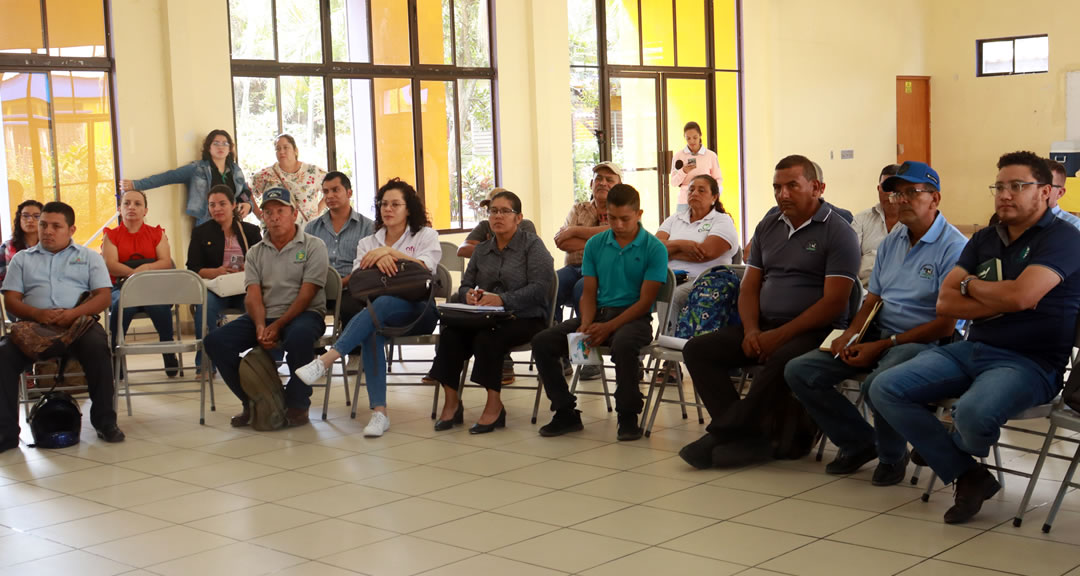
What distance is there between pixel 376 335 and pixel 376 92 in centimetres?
531

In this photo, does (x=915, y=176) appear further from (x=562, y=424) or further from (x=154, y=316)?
(x=154, y=316)

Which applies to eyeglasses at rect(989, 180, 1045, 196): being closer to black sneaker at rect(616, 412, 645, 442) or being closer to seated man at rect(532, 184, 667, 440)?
seated man at rect(532, 184, 667, 440)

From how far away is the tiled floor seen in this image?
352 centimetres

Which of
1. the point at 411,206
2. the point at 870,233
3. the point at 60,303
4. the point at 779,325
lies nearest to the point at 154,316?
the point at 60,303

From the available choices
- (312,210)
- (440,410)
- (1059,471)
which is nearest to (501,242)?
(440,410)

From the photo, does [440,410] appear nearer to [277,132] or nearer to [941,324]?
[941,324]

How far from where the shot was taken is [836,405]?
4406mm

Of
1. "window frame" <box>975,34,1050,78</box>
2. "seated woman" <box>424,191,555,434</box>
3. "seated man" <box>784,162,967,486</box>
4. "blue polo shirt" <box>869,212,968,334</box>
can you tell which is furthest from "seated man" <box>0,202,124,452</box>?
"window frame" <box>975,34,1050,78</box>

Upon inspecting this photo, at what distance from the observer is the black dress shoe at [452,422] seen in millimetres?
5598

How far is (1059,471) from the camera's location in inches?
174

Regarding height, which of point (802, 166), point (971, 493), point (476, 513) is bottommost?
point (476, 513)

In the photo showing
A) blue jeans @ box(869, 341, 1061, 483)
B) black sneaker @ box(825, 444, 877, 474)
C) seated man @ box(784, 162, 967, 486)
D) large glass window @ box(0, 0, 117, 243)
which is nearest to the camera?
blue jeans @ box(869, 341, 1061, 483)

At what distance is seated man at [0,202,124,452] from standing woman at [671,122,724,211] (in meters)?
7.80

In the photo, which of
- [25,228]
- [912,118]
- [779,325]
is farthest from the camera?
[912,118]
